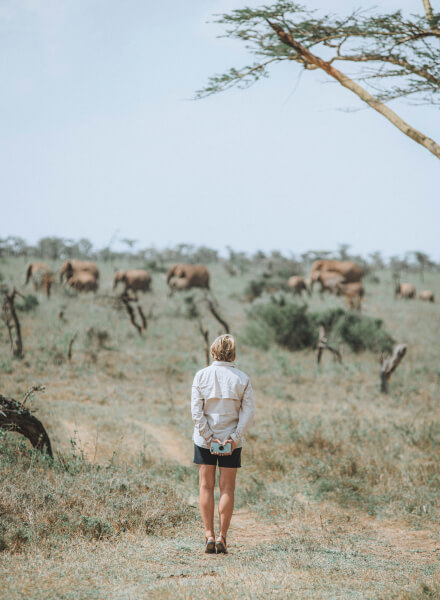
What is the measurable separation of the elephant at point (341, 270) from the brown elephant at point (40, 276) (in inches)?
593

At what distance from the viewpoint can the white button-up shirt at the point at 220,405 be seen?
13.4ft

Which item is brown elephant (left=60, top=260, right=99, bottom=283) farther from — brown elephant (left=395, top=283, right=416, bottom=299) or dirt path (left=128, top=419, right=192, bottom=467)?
brown elephant (left=395, top=283, right=416, bottom=299)

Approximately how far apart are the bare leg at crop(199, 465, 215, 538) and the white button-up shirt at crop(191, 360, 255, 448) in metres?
0.21

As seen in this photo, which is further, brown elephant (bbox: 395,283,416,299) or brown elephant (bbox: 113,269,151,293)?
brown elephant (bbox: 395,283,416,299)

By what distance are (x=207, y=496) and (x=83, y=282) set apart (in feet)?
67.1

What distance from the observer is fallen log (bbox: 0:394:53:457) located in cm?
530

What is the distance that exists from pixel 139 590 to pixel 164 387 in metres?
7.91

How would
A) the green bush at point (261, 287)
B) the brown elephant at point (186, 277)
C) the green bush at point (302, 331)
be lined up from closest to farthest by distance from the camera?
the green bush at point (302, 331) → the brown elephant at point (186, 277) → the green bush at point (261, 287)

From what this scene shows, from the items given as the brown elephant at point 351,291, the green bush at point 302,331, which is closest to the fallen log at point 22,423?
the green bush at point 302,331

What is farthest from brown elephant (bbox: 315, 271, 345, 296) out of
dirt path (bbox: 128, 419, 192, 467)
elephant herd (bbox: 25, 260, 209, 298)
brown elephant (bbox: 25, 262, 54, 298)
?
dirt path (bbox: 128, 419, 192, 467)

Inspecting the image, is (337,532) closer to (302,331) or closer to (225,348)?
(225,348)

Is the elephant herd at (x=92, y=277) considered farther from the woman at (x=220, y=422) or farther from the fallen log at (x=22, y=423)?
the woman at (x=220, y=422)

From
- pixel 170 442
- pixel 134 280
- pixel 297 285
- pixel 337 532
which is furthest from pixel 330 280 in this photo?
pixel 337 532

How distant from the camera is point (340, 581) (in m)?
3.57
